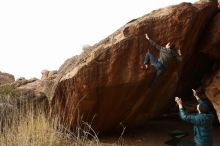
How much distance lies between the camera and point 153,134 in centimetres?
1128

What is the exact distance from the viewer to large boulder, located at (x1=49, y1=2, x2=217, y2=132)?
10.2 m

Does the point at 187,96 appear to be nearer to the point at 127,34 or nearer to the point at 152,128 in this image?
the point at 152,128

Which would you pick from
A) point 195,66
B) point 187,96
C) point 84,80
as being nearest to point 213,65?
point 195,66

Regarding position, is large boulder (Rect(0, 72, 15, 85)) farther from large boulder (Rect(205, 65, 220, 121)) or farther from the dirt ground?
large boulder (Rect(205, 65, 220, 121))

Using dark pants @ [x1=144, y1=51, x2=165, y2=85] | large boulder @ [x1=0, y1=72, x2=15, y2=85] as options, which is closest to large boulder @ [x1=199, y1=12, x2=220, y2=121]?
dark pants @ [x1=144, y1=51, x2=165, y2=85]

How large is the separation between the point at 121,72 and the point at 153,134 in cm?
212

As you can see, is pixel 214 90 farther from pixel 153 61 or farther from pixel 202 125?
pixel 202 125

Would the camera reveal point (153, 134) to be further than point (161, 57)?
Yes

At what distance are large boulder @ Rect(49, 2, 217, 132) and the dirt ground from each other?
0.58 metres

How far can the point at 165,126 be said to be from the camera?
12.3 meters

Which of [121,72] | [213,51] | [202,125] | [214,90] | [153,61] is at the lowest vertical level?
[202,125]

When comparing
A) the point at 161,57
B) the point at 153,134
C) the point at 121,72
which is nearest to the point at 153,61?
the point at 161,57

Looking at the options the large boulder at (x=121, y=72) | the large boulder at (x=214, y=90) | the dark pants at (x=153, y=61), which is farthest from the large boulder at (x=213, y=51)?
the dark pants at (x=153, y=61)

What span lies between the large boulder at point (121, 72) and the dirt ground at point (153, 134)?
1.90ft
